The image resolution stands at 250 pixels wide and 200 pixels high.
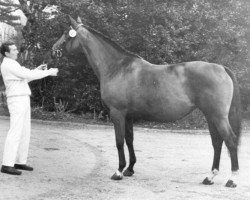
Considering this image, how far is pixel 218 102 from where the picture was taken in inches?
244

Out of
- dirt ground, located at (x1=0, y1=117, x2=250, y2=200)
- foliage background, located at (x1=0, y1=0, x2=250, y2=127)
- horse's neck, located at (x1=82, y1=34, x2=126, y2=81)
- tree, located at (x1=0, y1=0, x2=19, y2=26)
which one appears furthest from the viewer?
tree, located at (x1=0, y1=0, x2=19, y2=26)

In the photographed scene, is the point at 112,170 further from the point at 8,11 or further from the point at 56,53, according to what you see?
the point at 8,11

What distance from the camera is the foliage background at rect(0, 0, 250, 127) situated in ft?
44.5

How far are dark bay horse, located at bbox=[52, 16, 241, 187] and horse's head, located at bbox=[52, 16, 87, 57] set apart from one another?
2 cm

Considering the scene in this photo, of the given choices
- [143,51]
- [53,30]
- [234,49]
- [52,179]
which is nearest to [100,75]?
[52,179]

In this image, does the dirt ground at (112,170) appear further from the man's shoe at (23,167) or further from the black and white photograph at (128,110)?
the man's shoe at (23,167)

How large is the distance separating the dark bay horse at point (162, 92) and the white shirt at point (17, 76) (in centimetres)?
88

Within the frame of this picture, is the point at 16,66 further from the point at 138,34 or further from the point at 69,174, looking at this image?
the point at 138,34

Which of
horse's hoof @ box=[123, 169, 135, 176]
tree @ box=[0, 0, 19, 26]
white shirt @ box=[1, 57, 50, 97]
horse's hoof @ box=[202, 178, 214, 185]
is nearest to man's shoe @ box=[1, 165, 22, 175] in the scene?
white shirt @ box=[1, 57, 50, 97]

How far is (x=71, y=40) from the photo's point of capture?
702 centimetres

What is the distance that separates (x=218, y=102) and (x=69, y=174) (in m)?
2.54

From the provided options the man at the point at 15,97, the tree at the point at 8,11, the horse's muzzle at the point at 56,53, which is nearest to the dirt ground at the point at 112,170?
the man at the point at 15,97

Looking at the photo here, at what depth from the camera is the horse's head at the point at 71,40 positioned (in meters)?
6.96

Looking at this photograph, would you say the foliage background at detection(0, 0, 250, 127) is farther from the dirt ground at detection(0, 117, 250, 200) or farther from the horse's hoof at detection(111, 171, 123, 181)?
the horse's hoof at detection(111, 171, 123, 181)
